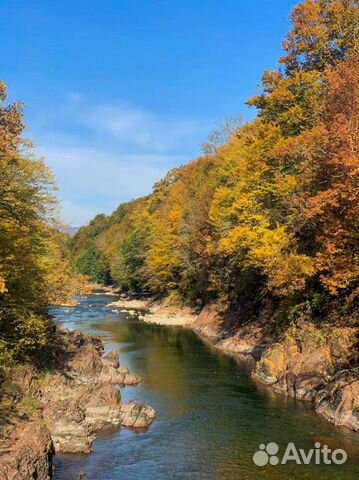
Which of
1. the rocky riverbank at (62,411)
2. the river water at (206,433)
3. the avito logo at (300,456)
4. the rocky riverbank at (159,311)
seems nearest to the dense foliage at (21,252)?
the rocky riverbank at (62,411)

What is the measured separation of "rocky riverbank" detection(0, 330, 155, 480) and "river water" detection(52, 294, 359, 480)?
2.61 ft

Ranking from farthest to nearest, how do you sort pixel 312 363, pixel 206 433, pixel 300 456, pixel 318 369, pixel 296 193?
pixel 296 193 < pixel 312 363 < pixel 318 369 < pixel 206 433 < pixel 300 456

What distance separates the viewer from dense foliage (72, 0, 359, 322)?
25.3 m

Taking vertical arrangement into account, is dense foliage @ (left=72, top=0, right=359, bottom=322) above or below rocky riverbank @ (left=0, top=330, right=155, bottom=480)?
above

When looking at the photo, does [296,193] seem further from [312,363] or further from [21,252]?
[21,252]

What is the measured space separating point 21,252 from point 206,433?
1236 centimetres

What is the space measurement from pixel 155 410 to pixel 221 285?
1006 inches

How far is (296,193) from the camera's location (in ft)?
111

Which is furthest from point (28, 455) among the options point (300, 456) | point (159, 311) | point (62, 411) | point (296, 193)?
point (159, 311)

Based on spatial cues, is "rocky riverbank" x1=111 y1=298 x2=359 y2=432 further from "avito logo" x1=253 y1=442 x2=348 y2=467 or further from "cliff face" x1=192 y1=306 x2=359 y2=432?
"avito logo" x1=253 y1=442 x2=348 y2=467

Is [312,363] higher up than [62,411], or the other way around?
[312,363]

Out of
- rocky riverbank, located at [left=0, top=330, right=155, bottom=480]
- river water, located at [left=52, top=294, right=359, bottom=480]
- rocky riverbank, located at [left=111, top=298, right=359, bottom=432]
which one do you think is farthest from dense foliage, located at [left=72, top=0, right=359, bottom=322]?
Result: rocky riverbank, located at [left=0, top=330, right=155, bottom=480]

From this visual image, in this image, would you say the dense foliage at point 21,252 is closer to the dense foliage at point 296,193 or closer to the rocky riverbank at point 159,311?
the dense foliage at point 296,193

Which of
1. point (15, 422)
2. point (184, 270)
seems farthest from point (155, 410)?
point (184, 270)
